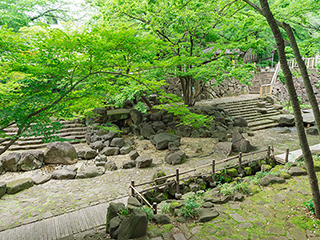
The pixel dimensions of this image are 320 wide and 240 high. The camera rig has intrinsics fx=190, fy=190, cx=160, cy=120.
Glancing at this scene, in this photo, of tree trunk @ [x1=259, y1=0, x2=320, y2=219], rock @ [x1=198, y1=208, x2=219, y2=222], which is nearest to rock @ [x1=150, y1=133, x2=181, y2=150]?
rock @ [x1=198, y1=208, x2=219, y2=222]

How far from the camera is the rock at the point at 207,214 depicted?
15.2 feet

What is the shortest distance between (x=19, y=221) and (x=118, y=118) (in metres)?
9.13

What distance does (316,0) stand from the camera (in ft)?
29.4

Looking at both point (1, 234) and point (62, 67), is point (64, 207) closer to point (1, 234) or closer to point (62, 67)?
point (1, 234)

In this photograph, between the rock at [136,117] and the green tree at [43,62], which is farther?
the rock at [136,117]

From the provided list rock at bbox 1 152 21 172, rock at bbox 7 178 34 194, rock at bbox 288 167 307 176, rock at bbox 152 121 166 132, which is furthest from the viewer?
rock at bbox 152 121 166 132

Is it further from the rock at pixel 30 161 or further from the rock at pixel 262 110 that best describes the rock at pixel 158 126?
the rock at pixel 262 110

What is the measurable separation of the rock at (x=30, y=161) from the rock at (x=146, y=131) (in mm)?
5854

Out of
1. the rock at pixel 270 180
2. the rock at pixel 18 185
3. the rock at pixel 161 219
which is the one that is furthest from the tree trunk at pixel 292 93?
the rock at pixel 18 185

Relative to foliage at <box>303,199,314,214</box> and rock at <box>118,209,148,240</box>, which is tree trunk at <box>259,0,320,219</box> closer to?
foliage at <box>303,199,314,214</box>

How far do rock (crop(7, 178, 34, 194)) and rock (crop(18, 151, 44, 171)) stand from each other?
5.65 ft

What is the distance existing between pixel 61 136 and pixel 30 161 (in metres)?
3.64

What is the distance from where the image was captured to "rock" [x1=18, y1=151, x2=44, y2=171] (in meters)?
8.88

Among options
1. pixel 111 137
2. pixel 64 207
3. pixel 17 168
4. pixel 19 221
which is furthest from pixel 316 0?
pixel 17 168
